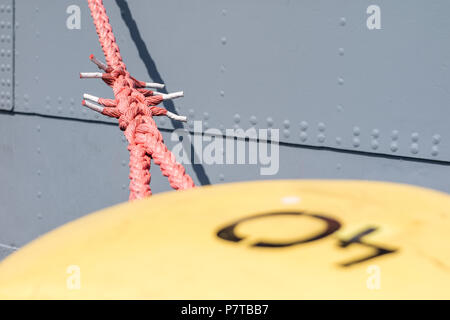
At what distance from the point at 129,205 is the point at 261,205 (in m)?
0.17

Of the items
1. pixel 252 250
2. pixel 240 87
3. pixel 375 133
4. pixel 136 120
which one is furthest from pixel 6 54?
pixel 252 250

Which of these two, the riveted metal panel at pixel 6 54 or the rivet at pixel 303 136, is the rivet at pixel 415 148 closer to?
the rivet at pixel 303 136

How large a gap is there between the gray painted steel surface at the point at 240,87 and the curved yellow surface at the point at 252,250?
29.3 inches

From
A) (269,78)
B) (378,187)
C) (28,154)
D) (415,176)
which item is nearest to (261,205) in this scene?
(378,187)

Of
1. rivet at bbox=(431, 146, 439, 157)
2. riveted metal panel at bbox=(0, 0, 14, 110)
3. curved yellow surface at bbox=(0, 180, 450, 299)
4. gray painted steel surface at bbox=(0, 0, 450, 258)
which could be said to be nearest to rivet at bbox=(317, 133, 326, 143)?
gray painted steel surface at bbox=(0, 0, 450, 258)

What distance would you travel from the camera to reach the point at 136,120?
1.33 m

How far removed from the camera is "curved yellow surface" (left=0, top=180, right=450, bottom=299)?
50 centimetres

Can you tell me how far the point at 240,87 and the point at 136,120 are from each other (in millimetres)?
453

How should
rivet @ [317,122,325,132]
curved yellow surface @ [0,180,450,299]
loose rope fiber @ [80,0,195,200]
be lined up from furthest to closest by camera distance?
1. rivet @ [317,122,325,132]
2. loose rope fiber @ [80,0,195,200]
3. curved yellow surface @ [0,180,450,299]

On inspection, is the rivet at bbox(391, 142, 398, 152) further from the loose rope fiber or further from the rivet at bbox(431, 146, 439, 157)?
the loose rope fiber

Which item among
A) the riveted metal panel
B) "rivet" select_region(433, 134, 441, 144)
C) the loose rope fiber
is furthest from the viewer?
the riveted metal panel

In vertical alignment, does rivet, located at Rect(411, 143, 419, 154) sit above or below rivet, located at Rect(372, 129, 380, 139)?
below

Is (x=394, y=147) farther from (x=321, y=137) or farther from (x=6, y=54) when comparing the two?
(x=6, y=54)

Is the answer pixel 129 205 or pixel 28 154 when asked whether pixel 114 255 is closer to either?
pixel 129 205
